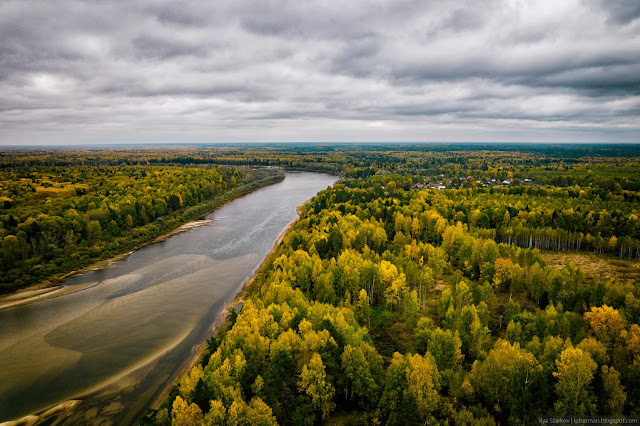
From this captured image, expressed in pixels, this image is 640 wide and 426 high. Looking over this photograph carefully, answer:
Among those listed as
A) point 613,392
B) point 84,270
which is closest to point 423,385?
point 613,392

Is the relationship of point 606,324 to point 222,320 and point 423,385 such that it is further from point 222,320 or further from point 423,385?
point 222,320

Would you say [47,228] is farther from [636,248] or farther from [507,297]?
[636,248]

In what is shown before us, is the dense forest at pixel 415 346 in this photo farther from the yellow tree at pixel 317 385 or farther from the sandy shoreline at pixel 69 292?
the sandy shoreline at pixel 69 292

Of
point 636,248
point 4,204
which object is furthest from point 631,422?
point 4,204

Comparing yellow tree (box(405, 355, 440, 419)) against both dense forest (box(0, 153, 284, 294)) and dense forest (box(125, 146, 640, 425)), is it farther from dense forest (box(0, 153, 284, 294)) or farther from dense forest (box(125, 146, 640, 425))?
dense forest (box(0, 153, 284, 294))

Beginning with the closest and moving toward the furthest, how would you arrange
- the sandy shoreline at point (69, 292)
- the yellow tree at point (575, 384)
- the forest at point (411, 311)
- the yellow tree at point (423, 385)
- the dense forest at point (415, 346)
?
the yellow tree at point (575, 384) < the yellow tree at point (423, 385) < the dense forest at point (415, 346) < the forest at point (411, 311) < the sandy shoreline at point (69, 292)

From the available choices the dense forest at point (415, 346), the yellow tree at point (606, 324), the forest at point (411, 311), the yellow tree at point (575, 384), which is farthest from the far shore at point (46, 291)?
the yellow tree at point (606, 324)

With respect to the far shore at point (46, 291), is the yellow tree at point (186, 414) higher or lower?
higher
